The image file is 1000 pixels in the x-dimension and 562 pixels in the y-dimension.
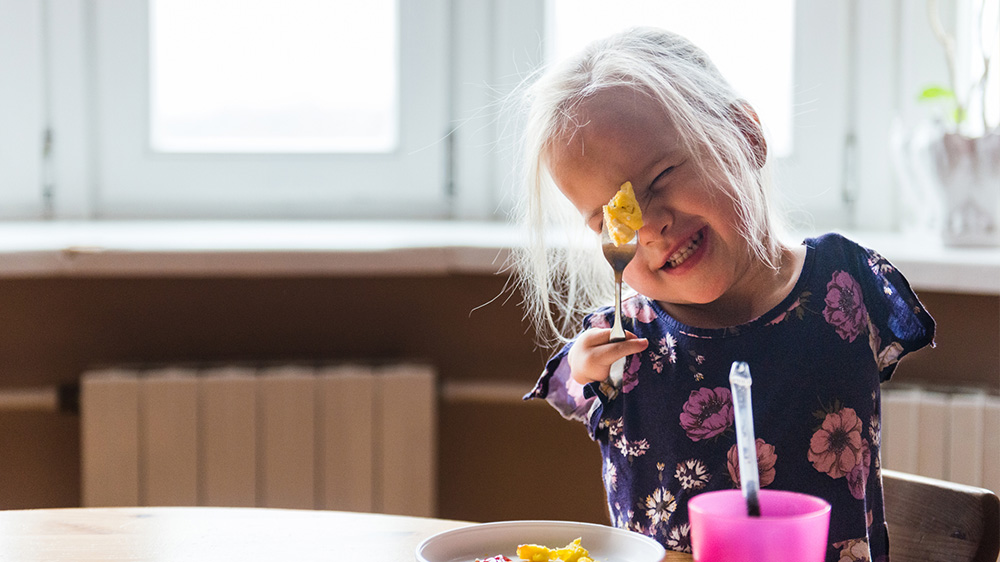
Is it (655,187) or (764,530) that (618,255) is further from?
(764,530)

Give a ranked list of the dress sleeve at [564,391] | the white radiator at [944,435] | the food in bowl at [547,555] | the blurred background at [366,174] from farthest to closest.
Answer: the blurred background at [366,174]
the white radiator at [944,435]
the dress sleeve at [564,391]
the food in bowl at [547,555]

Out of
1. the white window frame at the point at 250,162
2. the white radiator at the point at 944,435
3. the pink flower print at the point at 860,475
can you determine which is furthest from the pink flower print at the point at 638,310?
the white window frame at the point at 250,162

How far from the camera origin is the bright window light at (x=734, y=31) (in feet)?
5.95

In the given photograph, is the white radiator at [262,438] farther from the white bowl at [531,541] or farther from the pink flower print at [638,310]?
the white bowl at [531,541]

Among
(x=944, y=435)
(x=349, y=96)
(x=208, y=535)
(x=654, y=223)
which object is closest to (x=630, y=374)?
(x=654, y=223)

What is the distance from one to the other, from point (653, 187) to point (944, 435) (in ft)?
3.08

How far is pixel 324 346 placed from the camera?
1748 mm

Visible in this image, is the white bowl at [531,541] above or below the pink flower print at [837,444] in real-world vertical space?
below

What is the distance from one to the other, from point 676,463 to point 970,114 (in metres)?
1.21

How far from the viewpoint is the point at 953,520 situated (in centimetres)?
82

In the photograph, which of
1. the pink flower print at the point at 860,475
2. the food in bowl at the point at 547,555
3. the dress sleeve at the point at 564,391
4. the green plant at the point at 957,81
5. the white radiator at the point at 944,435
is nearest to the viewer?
the food in bowl at the point at 547,555

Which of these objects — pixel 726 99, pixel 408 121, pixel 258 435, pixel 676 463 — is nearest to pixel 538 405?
pixel 258 435

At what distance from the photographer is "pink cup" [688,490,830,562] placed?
0.47m

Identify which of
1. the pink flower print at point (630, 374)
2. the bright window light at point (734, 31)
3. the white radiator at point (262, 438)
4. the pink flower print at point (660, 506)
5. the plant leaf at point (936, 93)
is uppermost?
the bright window light at point (734, 31)
